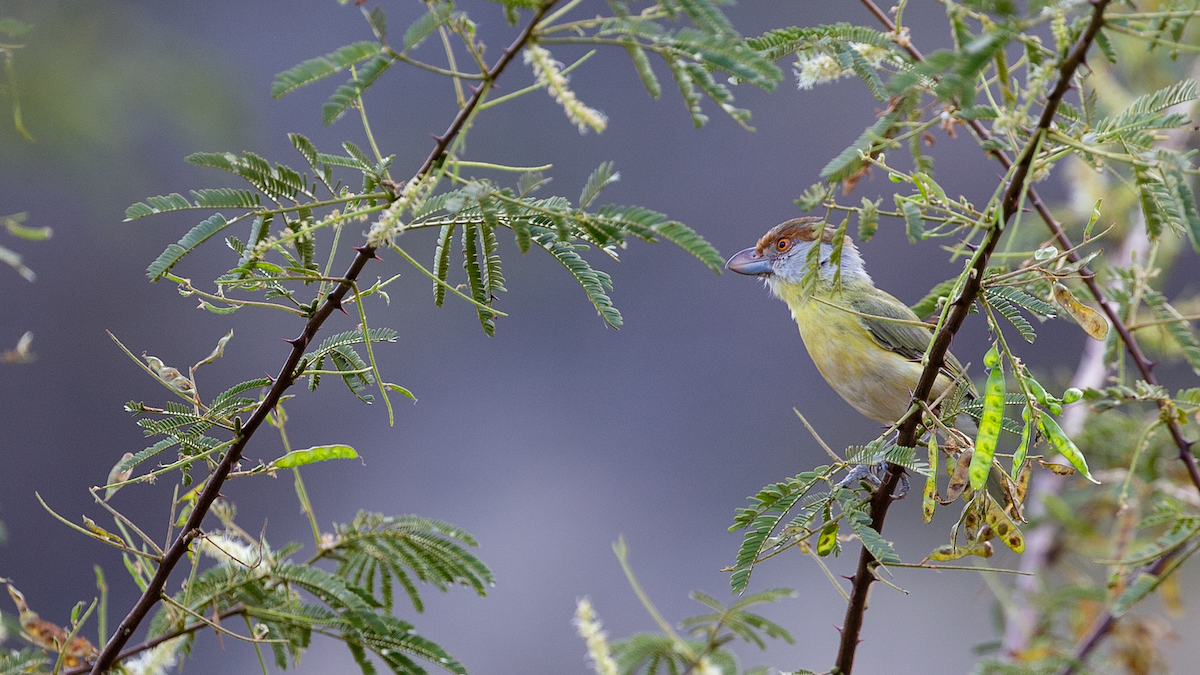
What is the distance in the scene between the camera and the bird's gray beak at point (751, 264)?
11.5 ft

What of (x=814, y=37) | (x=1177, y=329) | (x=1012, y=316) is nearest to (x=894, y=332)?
(x=1177, y=329)

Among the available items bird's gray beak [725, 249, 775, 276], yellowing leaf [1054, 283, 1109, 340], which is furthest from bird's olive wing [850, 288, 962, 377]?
yellowing leaf [1054, 283, 1109, 340]

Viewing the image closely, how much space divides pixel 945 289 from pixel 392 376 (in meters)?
6.77

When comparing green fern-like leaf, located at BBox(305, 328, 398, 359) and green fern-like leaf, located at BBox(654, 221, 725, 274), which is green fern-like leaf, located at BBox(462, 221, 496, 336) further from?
green fern-like leaf, located at BBox(654, 221, 725, 274)

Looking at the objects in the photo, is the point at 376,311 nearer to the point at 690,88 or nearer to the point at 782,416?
the point at 782,416

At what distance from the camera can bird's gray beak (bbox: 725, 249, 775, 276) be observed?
3.52 metres

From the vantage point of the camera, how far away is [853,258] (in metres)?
3.78

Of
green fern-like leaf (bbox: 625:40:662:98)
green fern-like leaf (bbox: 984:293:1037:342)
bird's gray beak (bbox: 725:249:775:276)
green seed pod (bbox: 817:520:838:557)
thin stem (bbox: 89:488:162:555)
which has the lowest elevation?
thin stem (bbox: 89:488:162:555)

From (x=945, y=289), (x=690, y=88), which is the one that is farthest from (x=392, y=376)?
(x=690, y=88)

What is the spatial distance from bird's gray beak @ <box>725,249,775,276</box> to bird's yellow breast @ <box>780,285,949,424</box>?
1.04ft

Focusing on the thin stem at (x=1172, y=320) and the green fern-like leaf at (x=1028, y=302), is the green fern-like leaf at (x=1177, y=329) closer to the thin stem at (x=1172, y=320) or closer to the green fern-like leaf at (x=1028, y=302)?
the thin stem at (x=1172, y=320)

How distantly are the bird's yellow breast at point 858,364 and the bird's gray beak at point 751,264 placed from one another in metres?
0.32

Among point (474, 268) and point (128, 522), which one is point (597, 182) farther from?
point (128, 522)

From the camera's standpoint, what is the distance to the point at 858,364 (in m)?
3.06
